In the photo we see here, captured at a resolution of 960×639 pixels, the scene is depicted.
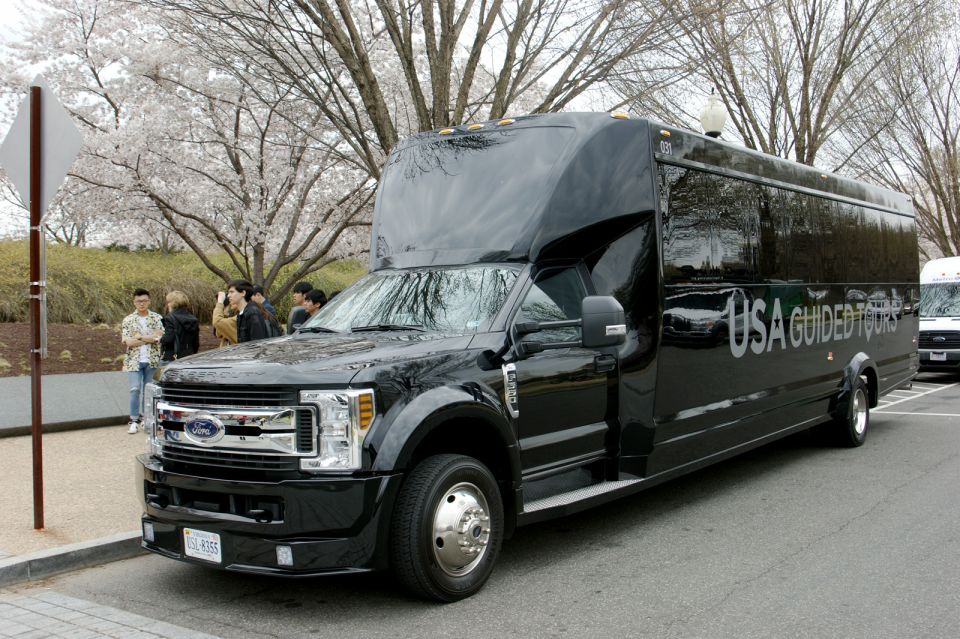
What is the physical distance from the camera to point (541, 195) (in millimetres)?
6035

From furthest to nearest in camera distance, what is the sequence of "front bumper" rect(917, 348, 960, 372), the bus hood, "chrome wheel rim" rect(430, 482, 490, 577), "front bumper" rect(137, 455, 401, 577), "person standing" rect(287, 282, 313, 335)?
"front bumper" rect(917, 348, 960, 372) → "person standing" rect(287, 282, 313, 335) → "chrome wheel rim" rect(430, 482, 490, 577) → the bus hood → "front bumper" rect(137, 455, 401, 577)

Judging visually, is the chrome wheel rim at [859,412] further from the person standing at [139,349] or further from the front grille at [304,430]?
the person standing at [139,349]

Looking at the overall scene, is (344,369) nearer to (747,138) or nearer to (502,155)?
(502,155)

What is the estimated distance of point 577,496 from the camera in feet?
19.3

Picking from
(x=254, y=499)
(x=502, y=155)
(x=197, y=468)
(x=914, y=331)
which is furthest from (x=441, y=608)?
(x=914, y=331)

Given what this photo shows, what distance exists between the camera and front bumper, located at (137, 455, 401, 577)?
4461mm

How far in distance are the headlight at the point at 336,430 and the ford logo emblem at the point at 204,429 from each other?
526mm

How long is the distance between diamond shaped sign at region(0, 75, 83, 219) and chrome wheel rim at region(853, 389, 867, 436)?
8523 millimetres

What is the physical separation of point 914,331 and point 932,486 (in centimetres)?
501

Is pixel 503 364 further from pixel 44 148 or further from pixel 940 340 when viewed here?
pixel 940 340

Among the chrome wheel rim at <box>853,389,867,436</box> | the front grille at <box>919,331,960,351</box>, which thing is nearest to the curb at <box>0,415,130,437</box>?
the chrome wheel rim at <box>853,389,867,436</box>

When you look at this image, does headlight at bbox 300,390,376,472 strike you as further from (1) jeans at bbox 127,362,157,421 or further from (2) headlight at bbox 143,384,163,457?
(1) jeans at bbox 127,362,157,421

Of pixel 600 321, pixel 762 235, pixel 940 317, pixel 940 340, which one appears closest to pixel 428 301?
pixel 600 321

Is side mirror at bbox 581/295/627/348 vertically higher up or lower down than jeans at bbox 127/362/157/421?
higher up
